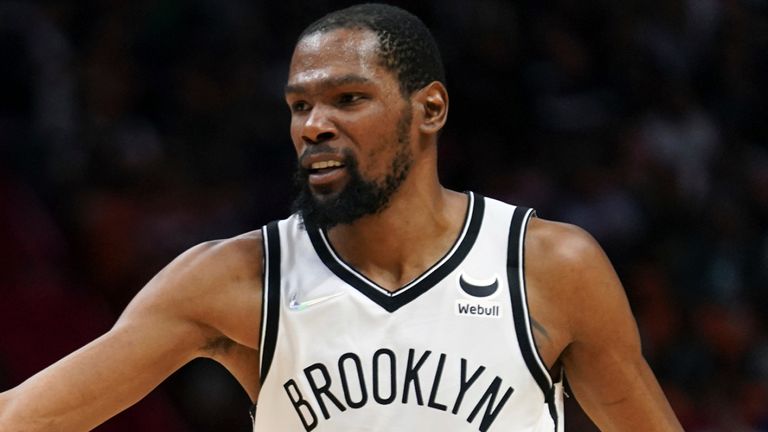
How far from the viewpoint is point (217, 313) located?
3344mm

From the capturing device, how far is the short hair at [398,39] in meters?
3.33

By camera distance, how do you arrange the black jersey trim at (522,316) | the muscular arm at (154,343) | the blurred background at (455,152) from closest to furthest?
the muscular arm at (154,343), the black jersey trim at (522,316), the blurred background at (455,152)

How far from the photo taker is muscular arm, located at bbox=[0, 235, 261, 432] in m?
3.22

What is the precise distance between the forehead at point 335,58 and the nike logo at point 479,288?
567mm

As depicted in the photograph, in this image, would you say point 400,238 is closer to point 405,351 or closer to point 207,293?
point 405,351

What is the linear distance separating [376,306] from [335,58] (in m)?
0.63

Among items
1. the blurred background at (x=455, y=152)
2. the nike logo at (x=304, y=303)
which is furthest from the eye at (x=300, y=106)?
the blurred background at (x=455, y=152)

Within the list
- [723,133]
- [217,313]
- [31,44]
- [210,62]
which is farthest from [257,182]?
[217,313]

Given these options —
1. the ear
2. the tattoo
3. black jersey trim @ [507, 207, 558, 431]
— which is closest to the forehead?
the ear

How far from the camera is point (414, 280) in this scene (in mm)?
3406

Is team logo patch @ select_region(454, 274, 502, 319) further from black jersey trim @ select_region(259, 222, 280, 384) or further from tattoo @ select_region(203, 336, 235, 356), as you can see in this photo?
tattoo @ select_region(203, 336, 235, 356)

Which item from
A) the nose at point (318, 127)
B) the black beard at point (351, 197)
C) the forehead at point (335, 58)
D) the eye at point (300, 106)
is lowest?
the black beard at point (351, 197)

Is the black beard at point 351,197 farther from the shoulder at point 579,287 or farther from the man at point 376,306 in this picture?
the shoulder at point 579,287

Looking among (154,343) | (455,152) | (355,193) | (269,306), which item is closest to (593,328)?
(355,193)
